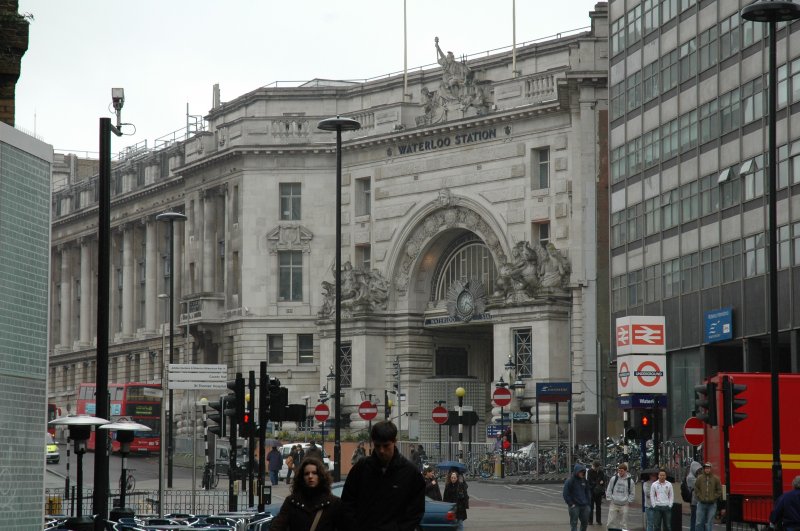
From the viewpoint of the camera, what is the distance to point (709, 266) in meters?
56.0

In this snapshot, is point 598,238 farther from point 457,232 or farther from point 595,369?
point 457,232

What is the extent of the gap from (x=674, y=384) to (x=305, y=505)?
4880 cm

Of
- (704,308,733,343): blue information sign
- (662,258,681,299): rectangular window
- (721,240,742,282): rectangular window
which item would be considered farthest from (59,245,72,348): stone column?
(721,240,742,282): rectangular window

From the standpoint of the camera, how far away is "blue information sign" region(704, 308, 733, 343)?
53.9 m

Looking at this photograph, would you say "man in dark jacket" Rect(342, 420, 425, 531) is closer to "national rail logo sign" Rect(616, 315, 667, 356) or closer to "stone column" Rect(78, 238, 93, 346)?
"national rail logo sign" Rect(616, 315, 667, 356)

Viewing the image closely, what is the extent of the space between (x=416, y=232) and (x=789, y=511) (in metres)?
64.0

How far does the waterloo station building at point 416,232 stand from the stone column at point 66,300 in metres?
21.1

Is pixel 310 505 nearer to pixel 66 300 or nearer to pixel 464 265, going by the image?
pixel 464 265

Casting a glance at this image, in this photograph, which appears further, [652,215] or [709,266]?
[652,215]

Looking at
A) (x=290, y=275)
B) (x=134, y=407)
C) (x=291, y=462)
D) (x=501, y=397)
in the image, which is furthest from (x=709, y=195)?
(x=290, y=275)

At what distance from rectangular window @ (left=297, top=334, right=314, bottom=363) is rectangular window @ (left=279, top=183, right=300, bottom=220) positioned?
6867 mm

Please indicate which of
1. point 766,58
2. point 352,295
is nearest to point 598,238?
point 352,295

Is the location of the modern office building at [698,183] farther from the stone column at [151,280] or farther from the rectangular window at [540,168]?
the stone column at [151,280]

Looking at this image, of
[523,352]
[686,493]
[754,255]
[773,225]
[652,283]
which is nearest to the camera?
[773,225]
